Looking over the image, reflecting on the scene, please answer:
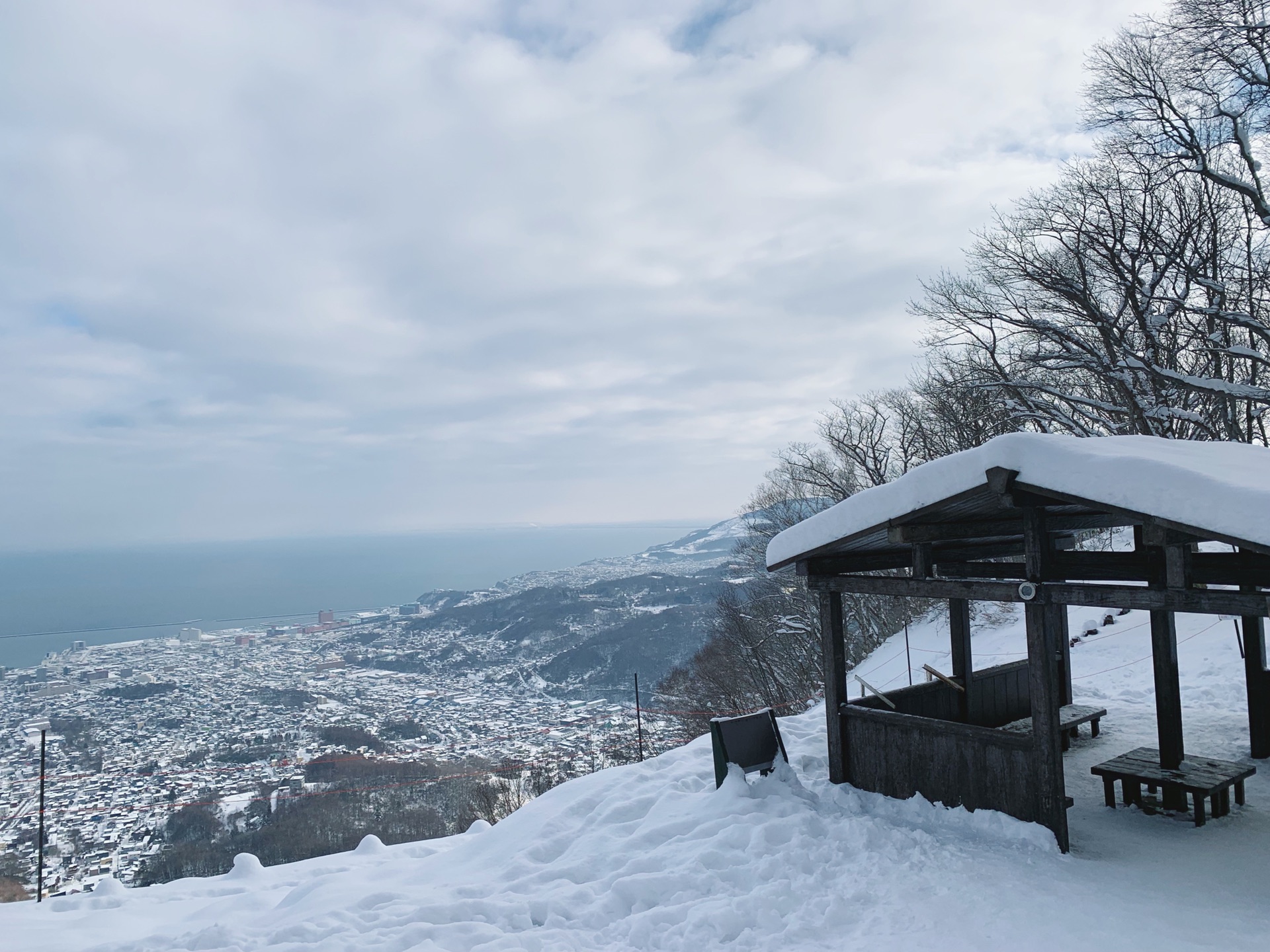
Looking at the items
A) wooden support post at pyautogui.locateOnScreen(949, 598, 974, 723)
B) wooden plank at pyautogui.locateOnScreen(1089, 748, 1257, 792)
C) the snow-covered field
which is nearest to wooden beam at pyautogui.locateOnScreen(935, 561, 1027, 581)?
wooden support post at pyautogui.locateOnScreen(949, 598, 974, 723)

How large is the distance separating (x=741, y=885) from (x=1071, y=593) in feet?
10.6

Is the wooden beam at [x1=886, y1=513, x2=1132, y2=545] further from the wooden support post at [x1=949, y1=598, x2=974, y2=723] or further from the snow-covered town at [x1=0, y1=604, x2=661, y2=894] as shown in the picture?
the snow-covered town at [x1=0, y1=604, x2=661, y2=894]

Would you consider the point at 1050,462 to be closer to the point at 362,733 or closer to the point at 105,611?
the point at 362,733

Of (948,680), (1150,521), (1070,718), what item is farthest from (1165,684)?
(1150,521)

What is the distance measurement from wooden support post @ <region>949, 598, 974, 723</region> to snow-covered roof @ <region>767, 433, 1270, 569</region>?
275cm

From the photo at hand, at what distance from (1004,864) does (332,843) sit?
A: 17.8m

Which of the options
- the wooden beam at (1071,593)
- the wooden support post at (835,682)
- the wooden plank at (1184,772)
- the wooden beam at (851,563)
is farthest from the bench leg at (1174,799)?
the wooden beam at (851,563)

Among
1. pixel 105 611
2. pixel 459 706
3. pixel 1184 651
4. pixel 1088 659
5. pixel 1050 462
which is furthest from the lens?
pixel 105 611

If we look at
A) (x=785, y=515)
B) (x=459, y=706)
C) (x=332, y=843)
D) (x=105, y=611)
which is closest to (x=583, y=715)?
(x=459, y=706)

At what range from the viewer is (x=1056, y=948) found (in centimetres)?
402

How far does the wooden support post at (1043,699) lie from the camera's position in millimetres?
5410

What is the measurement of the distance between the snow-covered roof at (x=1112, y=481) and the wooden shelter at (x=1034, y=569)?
0.01 metres

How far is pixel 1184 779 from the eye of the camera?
231 inches

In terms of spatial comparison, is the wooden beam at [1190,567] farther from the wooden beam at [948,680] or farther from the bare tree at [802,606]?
the bare tree at [802,606]
